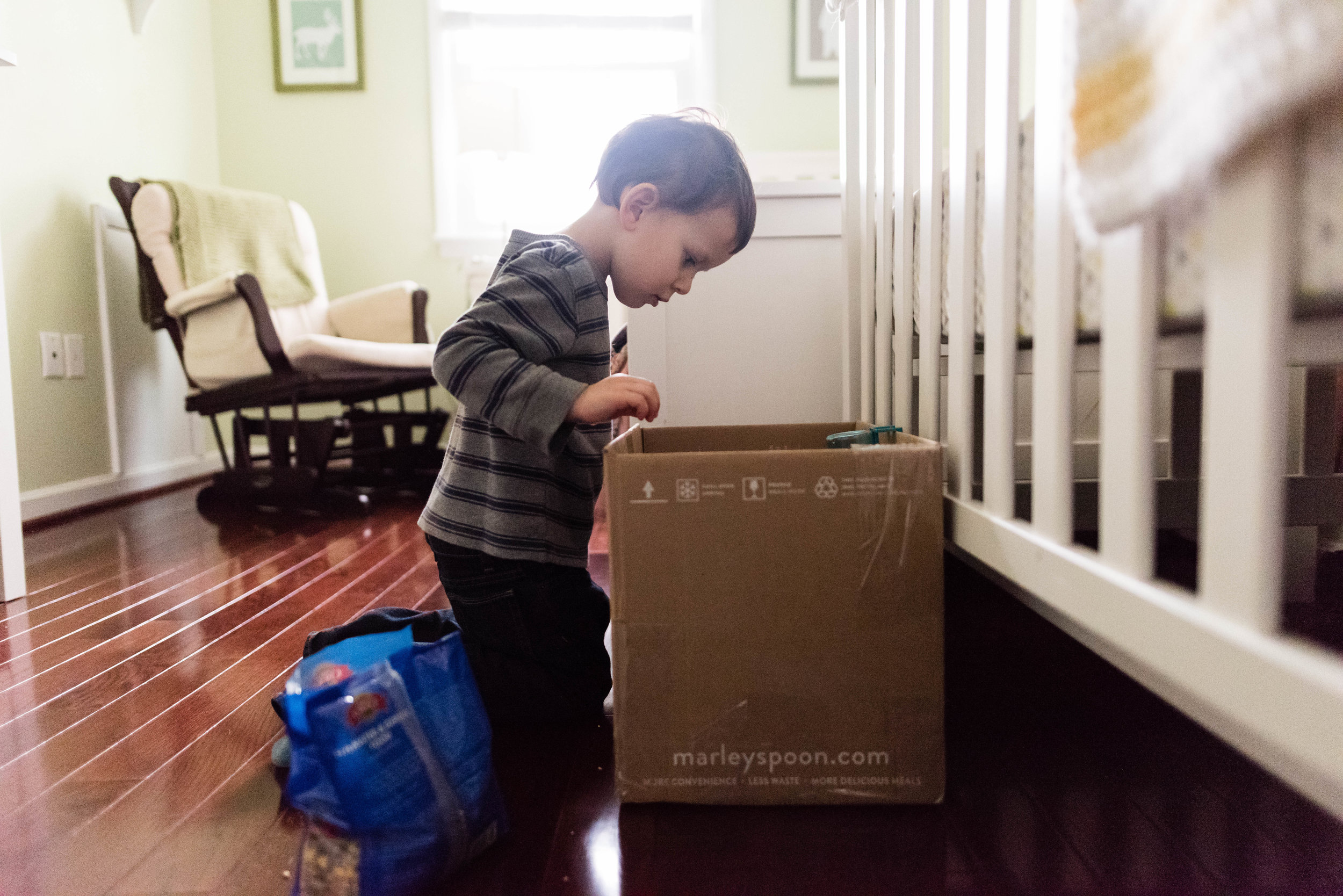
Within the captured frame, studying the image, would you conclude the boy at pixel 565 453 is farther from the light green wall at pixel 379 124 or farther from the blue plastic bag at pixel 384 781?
the light green wall at pixel 379 124

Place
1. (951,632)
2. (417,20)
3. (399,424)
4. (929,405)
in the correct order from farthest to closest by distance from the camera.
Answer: (417,20)
(399,424)
(951,632)
(929,405)

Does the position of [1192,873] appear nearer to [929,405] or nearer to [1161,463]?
[929,405]

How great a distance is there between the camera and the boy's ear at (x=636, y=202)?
90 centimetres

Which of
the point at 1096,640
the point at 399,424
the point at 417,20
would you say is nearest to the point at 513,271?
the point at 1096,640

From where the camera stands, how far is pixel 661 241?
36.1 inches

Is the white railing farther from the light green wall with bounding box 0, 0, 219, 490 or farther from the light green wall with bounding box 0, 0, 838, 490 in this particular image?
the light green wall with bounding box 0, 0, 838, 490

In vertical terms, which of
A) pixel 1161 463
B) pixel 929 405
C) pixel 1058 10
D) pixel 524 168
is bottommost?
pixel 1161 463

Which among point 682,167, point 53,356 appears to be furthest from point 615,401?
point 53,356

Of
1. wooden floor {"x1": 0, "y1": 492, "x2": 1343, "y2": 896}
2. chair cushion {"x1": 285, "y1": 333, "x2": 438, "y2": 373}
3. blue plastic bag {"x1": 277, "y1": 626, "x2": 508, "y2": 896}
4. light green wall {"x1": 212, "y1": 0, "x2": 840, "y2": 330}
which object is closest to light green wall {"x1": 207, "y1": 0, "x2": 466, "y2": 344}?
light green wall {"x1": 212, "y1": 0, "x2": 840, "y2": 330}

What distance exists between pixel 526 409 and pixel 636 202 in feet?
0.95

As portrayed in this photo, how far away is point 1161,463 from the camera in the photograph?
1408 mm

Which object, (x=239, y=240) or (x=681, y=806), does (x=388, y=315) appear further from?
(x=681, y=806)

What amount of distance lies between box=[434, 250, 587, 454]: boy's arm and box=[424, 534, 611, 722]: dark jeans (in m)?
0.19

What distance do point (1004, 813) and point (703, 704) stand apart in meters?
0.27
